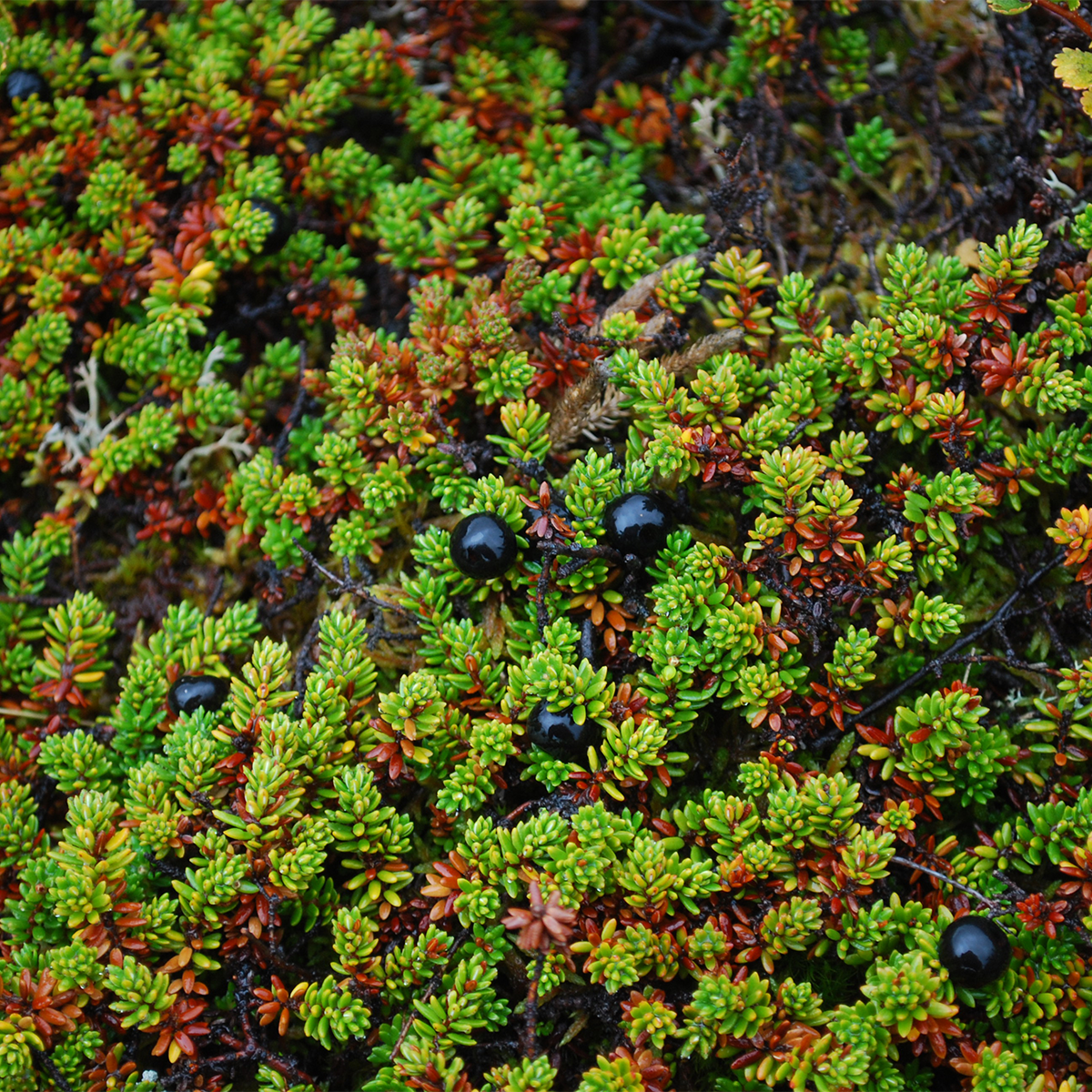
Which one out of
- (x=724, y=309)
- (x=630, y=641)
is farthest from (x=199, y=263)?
(x=630, y=641)

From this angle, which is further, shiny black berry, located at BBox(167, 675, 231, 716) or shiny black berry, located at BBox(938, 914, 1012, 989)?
shiny black berry, located at BBox(167, 675, 231, 716)

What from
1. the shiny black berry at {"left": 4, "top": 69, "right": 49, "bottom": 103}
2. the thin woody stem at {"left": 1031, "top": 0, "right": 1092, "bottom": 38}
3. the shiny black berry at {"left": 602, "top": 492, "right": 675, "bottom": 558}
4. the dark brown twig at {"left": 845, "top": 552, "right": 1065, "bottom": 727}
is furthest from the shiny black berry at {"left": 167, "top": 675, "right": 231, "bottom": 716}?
the thin woody stem at {"left": 1031, "top": 0, "right": 1092, "bottom": 38}

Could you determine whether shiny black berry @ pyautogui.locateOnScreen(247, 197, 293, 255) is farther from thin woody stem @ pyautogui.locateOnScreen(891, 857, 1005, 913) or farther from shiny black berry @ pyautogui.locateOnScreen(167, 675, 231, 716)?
thin woody stem @ pyautogui.locateOnScreen(891, 857, 1005, 913)

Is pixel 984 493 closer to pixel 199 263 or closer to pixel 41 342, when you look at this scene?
pixel 199 263

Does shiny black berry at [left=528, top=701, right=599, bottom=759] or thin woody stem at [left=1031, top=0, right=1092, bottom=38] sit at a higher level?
thin woody stem at [left=1031, top=0, right=1092, bottom=38]

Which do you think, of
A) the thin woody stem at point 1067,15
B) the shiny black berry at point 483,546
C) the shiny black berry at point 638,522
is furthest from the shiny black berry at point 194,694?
the thin woody stem at point 1067,15

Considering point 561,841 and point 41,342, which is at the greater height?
point 41,342
